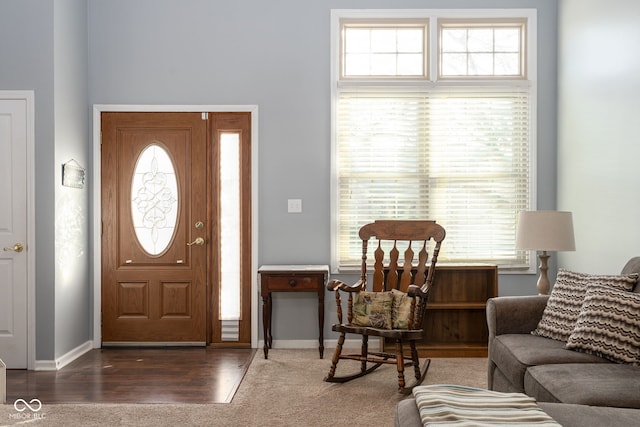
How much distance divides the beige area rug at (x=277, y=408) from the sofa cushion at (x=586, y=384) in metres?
0.89

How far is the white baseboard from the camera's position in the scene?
4406 mm

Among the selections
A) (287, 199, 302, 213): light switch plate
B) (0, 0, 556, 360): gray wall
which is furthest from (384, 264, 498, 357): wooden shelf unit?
(287, 199, 302, 213): light switch plate

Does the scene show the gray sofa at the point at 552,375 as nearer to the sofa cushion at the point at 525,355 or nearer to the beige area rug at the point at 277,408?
the sofa cushion at the point at 525,355

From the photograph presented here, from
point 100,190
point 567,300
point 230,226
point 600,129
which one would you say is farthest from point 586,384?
point 100,190

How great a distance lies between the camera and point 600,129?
4.27 metres

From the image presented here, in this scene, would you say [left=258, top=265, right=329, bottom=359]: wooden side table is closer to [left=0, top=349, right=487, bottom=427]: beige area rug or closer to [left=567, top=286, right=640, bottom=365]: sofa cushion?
[left=0, top=349, right=487, bottom=427]: beige area rug

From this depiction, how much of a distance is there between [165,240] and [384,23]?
2.59m

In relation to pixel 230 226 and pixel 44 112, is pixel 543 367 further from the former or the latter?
pixel 44 112

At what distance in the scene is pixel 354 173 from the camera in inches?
202

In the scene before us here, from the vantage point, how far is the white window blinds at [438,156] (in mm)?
5121

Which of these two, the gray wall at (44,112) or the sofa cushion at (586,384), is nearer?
the sofa cushion at (586,384)

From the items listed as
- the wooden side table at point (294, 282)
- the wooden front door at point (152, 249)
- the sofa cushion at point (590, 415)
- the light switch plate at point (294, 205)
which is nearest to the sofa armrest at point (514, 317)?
the sofa cushion at point (590, 415)

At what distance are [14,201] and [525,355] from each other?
11.7ft

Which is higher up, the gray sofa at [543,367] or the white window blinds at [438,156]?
the white window blinds at [438,156]
